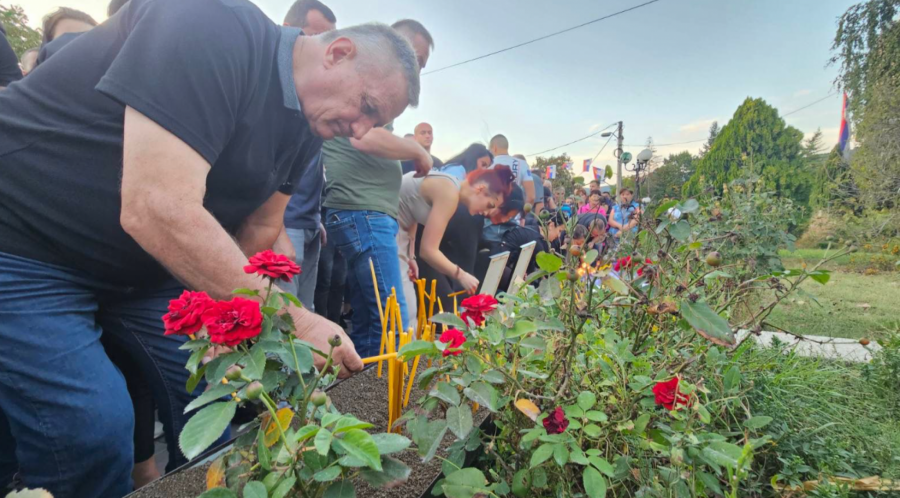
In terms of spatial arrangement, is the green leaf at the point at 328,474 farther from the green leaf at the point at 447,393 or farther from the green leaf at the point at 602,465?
the green leaf at the point at 602,465

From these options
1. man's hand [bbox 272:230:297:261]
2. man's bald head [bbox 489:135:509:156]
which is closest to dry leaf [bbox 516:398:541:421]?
man's hand [bbox 272:230:297:261]

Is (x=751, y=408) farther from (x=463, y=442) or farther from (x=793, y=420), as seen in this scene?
(x=463, y=442)

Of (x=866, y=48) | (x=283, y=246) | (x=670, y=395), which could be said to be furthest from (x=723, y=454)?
(x=866, y=48)

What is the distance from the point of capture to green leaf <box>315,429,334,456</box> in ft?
1.60

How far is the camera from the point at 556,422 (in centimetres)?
73

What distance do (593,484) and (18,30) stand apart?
42.3 feet

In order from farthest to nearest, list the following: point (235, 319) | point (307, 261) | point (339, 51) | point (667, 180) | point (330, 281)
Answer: point (667, 180) → point (330, 281) → point (307, 261) → point (339, 51) → point (235, 319)

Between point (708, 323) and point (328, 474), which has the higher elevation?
point (708, 323)

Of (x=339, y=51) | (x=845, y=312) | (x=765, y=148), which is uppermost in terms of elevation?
(x=765, y=148)

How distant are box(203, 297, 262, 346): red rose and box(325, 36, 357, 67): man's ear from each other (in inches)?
33.8

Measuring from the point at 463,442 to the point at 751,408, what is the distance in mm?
1017

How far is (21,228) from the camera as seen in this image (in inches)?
40.1

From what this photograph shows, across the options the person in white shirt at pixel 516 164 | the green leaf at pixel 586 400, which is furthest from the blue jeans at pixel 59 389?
the person in white shirt at pixel 516 164

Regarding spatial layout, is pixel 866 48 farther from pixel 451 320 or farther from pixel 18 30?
pixel 18 30
